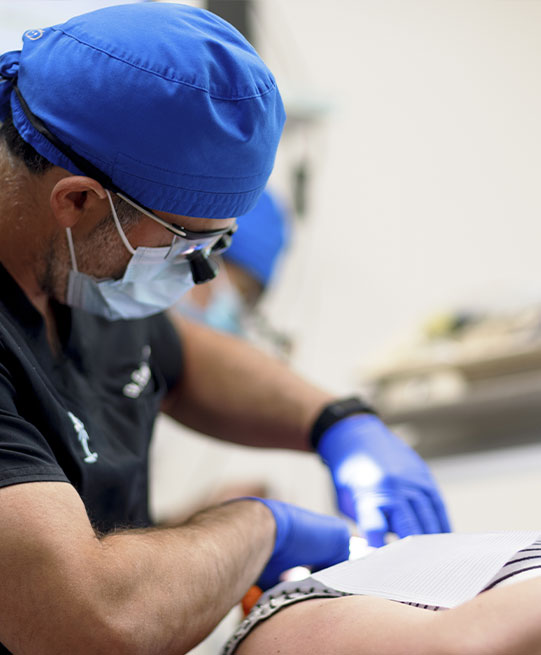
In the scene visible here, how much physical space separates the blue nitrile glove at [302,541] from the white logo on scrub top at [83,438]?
24cm

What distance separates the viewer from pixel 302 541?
1.10 metres

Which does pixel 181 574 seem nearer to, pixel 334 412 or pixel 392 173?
pixel 334 412

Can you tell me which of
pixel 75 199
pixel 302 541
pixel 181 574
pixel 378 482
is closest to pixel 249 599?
pixel 302 541

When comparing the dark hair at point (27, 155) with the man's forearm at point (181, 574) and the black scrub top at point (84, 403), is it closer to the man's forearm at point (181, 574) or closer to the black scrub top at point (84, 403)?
the black scrub top at point (84, 403)

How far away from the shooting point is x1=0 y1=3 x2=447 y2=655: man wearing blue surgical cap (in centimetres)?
80

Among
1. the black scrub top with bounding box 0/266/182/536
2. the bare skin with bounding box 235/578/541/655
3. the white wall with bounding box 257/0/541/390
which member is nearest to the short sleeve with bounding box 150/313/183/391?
the black scrub top with bounding box 0/266/182/536

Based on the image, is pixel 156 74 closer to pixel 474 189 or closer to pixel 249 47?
pixel 249 47

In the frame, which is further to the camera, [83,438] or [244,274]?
[244,274]

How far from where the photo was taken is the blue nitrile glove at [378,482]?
51.5 inches

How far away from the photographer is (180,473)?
3535 mm

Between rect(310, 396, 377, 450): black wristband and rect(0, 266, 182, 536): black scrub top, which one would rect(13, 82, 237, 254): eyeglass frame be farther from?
rect(310, 396, 377, 450): black wristband

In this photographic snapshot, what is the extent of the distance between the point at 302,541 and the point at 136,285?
1.46ft

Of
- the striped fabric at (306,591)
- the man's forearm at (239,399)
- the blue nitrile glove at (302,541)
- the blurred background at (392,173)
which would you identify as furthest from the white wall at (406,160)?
the striped fabric at (306,591)

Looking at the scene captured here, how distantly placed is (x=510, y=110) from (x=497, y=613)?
11.9 feet
